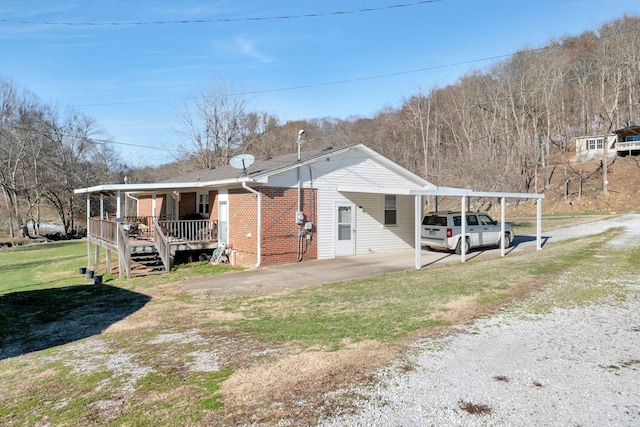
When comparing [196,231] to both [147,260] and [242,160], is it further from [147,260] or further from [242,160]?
[242,160]

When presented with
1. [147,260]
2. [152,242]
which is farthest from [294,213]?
[147,260]

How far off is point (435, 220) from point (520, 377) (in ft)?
36.3

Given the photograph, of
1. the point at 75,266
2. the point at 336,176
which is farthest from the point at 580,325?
the point at 75,266

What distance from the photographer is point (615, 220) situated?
24188mm

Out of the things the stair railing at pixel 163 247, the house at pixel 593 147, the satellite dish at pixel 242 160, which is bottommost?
the stair railing at pixel 163 247

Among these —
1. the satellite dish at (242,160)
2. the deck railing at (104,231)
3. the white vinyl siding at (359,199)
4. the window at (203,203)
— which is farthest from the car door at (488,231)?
the deck railing at (104,231)

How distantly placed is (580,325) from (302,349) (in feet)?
13.4

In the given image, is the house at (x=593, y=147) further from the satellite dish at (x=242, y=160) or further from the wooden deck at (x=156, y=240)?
the wooden deck at (x=156, y=240)

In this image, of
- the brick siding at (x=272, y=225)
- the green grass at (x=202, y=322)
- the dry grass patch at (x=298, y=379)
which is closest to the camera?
the dry grass patch at (x=298, y=379)

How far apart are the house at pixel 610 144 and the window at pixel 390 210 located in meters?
29.0

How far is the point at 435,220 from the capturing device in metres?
14.8

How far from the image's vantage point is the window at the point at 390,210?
16094mm

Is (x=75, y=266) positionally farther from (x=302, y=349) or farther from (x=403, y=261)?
(x=302, y=349)

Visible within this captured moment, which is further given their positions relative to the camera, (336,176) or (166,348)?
(336,176)
